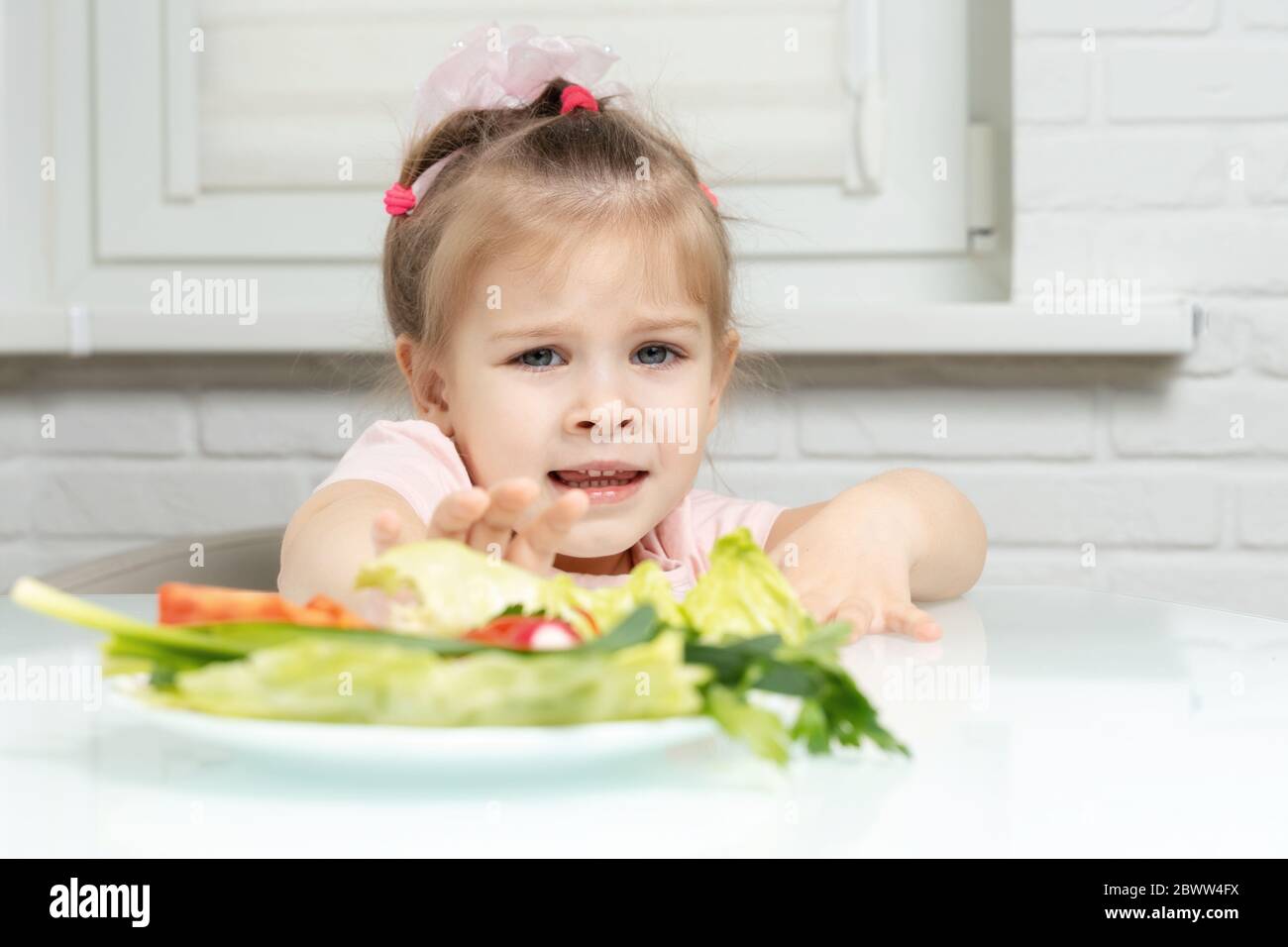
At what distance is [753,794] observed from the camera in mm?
480

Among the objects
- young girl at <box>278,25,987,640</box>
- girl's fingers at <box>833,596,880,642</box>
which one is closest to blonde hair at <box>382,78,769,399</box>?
young girl at <box>278,25,987,640</box>

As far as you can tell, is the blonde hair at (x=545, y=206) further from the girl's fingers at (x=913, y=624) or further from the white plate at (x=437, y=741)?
the white plate at (x=437, y=741)

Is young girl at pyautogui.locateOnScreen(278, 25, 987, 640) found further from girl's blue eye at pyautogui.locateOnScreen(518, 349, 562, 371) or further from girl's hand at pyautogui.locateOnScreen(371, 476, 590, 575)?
girl's hand at pyautogui.locateOnScreen(371, 476, 590, 575)

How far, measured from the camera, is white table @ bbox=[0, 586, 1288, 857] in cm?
42

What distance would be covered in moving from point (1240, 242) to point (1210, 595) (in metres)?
0.44

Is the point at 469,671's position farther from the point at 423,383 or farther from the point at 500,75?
the point at 500,75

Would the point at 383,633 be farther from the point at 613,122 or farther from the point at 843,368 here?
the point at 843,368

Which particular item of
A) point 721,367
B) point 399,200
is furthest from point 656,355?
point 399,200

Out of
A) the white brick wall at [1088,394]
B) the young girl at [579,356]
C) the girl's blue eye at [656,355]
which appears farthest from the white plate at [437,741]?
the white brick wall at [1088,394]

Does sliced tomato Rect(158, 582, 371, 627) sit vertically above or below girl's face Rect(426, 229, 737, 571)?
below

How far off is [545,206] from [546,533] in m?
0.52

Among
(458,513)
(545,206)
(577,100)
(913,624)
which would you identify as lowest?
(913,624)

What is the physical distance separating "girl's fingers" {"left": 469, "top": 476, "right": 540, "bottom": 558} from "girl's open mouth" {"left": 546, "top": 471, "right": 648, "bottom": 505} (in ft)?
1.08
